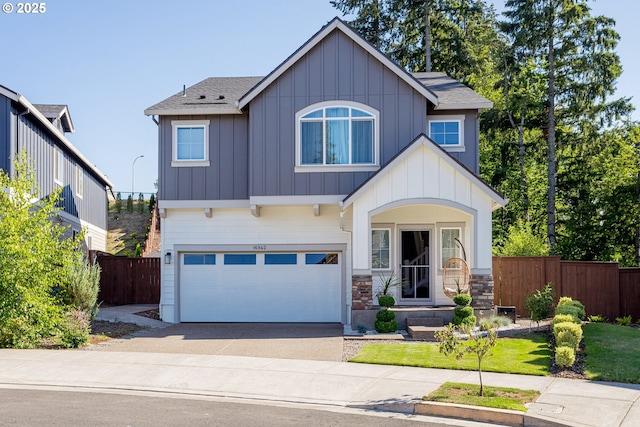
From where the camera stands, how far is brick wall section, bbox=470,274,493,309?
17.8 m

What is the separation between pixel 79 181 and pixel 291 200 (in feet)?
41.3

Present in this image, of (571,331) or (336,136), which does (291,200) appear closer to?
(336,136)

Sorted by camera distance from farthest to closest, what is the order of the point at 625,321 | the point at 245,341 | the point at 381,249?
the point at 381,249, the point at 625,321, the point at 245,341

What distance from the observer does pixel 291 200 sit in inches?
775

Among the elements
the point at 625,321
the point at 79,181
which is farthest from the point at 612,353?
the point at 79,181

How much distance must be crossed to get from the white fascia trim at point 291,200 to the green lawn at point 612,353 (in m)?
7.34

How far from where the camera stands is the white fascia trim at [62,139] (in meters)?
20.6

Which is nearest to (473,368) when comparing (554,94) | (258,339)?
(258,339)

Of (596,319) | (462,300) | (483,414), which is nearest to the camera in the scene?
(483,414)

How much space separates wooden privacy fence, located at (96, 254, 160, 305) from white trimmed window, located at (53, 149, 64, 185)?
3.12 m

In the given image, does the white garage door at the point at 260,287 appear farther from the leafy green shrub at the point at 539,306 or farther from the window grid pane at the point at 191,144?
the leafy green shrub at the point at 539,306

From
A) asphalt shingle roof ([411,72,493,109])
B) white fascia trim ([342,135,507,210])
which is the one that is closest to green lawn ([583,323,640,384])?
white fascia trim ([342,135,507,210])

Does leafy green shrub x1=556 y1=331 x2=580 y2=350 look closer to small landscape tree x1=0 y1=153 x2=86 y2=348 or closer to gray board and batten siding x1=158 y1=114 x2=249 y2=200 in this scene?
gray board and batten siding x1=158 y1=114 x2=249 y2=200

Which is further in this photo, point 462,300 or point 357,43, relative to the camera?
point 357,43
